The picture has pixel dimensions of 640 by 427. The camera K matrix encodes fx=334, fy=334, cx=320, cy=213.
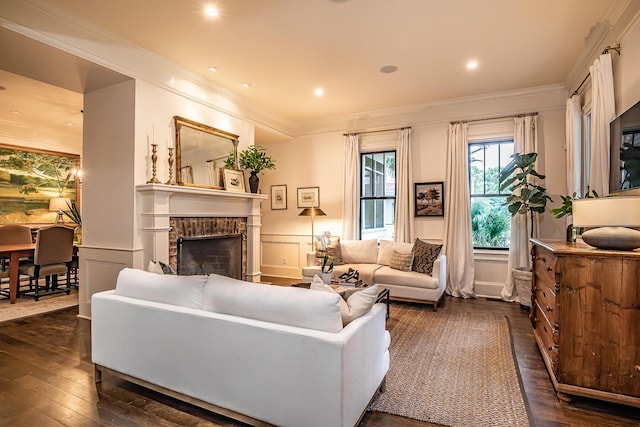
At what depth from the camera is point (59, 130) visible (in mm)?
6613

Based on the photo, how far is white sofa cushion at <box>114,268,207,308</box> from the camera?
2.21 metres

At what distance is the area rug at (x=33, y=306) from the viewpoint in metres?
4.21

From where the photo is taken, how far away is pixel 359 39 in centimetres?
351

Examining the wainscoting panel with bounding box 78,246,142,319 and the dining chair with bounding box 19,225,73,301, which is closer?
the wainscoting panel with bounding box 78,246,142,319

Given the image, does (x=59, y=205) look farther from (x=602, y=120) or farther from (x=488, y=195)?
(x=602, y=120)

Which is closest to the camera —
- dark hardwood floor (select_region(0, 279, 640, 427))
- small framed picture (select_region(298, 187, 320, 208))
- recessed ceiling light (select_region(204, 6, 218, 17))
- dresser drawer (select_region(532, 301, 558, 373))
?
dark hardwood floor (select_region(0, 279, 640, 427))

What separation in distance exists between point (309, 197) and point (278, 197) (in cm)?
75

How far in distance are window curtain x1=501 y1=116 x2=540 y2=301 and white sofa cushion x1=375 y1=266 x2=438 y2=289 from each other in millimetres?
1360

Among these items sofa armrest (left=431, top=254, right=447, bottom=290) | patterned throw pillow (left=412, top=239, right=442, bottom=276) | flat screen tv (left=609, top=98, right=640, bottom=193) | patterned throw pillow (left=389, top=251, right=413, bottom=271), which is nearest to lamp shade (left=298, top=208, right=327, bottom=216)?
patterned throw pillow (left=389, top=251, right=413, bottom=271)

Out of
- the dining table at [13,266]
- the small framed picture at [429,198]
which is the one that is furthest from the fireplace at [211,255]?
the small framed picture at [429,198]

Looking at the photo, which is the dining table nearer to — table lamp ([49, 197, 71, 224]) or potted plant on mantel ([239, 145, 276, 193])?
table lamp ([49, 197, 71, 224])

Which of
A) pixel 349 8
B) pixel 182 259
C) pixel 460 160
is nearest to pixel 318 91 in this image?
pixel 349 8

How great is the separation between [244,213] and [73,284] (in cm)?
343

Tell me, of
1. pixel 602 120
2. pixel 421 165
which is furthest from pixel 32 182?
pixel 602 120
